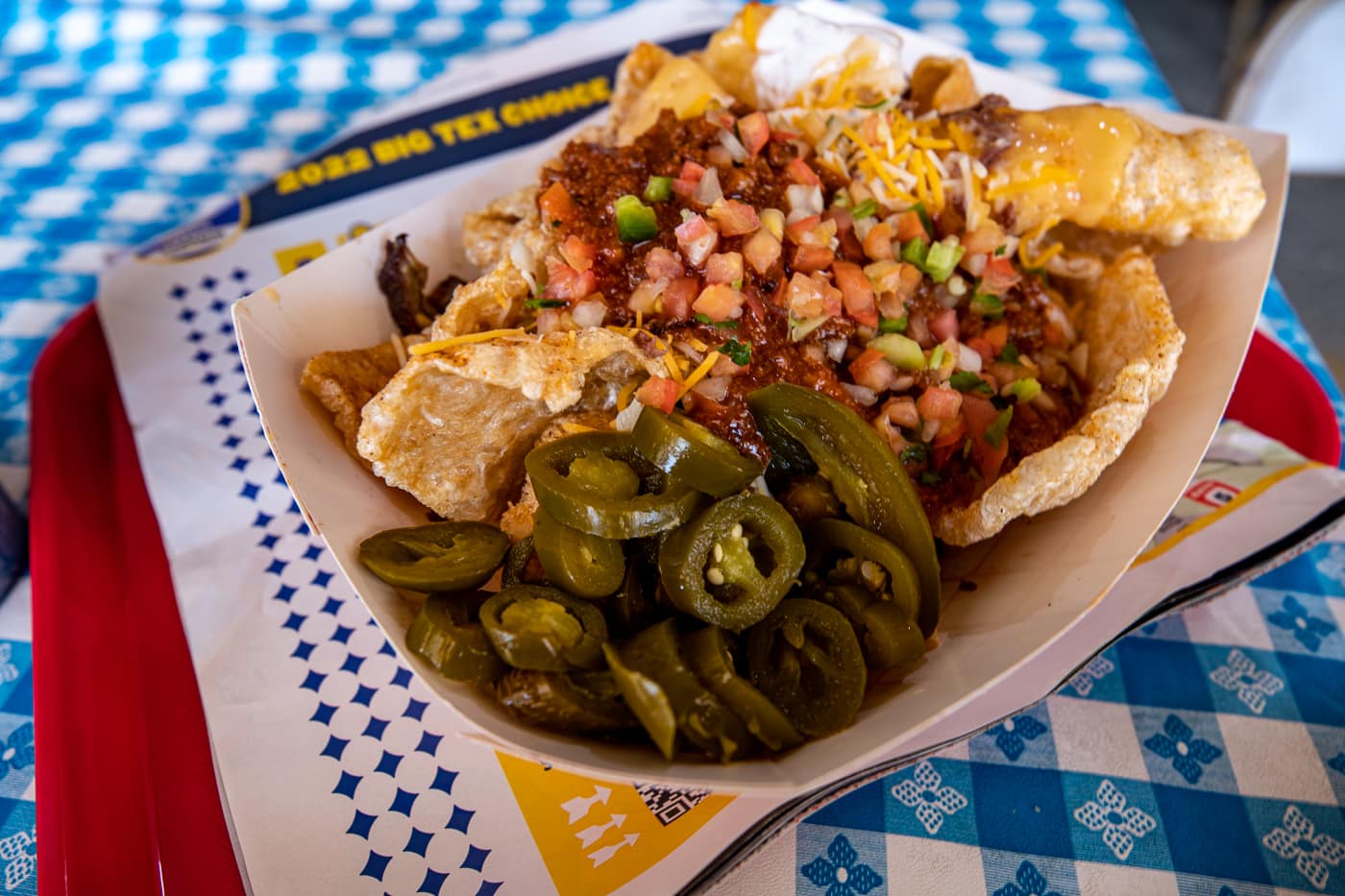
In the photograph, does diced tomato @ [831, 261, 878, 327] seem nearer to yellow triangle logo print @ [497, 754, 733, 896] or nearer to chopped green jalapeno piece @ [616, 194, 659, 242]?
chopped green jalapeno piece @ [616, 194, 659, 242]

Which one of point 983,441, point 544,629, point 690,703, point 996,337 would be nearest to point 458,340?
point 544,629

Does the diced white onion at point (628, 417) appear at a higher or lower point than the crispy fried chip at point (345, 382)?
lower

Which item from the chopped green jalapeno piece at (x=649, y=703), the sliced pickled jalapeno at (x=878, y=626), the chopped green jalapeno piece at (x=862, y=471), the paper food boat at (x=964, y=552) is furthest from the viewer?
the chopped green jalapeno piece at (x=862, y=471)

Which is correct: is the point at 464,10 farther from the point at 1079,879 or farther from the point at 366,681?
the point at 1079,879

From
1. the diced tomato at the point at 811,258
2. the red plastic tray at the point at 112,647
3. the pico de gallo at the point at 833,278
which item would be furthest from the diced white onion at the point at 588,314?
the red plastic tray at the point at 112,647

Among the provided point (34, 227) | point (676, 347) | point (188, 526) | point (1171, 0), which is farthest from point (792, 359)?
point (1171, 0)

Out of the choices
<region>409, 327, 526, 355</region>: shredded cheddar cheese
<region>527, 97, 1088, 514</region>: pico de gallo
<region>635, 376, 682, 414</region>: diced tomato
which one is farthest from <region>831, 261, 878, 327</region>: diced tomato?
<region>409, 327, 526, 355</region>: shredded cheddar cheese

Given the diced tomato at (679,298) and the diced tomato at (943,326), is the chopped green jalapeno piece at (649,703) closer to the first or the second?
the diced tomato at (679,298)

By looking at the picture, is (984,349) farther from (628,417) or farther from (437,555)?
(437,555)
